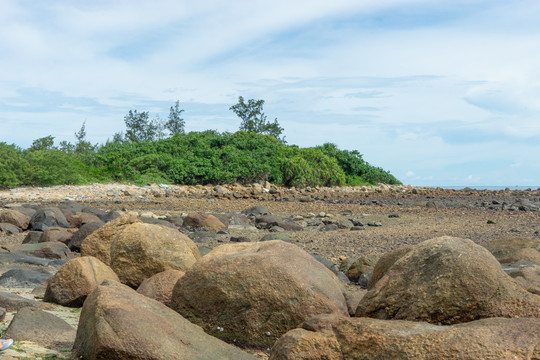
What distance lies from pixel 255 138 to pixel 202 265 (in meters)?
34.3

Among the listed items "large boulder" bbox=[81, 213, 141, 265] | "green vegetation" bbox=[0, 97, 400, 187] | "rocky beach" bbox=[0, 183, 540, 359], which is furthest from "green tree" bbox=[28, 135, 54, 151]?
"large boulder" bbox=[81, 213, 141, 265]

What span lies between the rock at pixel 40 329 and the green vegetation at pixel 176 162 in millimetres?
21391

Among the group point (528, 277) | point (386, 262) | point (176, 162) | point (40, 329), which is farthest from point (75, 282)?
point (176, 162)

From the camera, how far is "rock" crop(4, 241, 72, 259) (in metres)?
9.73

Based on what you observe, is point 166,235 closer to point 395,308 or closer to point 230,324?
point 230,324

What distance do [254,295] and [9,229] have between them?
10170 millimetres

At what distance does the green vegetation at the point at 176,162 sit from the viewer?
26016 millimetres

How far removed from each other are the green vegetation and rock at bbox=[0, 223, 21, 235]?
1215 cm

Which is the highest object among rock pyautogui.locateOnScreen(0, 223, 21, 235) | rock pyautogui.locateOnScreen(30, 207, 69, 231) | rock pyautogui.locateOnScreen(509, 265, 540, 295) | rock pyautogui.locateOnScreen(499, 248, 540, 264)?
rock pyautogui.locateOnScreen(509, 265, 540, 295)

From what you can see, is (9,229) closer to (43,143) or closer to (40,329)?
(40,329)

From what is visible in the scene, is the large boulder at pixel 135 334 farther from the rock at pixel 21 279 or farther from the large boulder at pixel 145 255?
the rock at pixel 21 279

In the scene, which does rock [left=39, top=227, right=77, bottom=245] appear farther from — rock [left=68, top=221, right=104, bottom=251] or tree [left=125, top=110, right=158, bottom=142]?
tree [left=125, top=110, right=158, bottom=142]

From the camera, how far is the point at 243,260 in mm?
5082

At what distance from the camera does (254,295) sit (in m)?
4.90
